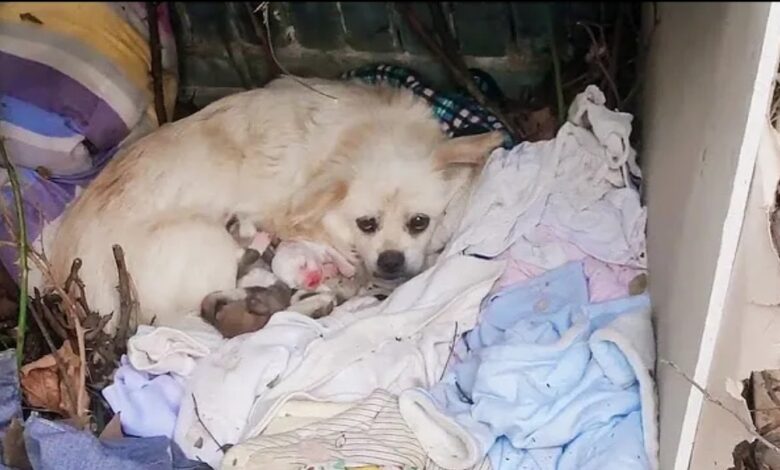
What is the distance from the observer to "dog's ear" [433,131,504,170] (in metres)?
2.13

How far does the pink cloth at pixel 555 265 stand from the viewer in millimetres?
1945

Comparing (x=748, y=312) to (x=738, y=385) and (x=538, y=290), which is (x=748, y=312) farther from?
(x=538, y=290)

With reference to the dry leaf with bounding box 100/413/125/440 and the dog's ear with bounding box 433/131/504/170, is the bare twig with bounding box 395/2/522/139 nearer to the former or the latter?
the dog's ear with bounding box 433/131/504/170

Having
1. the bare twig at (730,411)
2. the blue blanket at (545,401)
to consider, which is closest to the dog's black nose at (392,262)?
the blue blanket at (545,401)

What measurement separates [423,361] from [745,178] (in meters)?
0.70

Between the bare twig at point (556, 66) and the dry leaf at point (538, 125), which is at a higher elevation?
the bare twig at point (556, 66)

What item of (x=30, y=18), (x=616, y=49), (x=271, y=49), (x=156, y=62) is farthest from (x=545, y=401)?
(x=30, y=18)

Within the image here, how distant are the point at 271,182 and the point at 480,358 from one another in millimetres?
549

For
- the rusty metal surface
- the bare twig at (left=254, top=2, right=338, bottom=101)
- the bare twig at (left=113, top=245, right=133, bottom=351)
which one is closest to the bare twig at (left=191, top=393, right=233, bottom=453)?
the bare twig at (left=113, top=245, right=133, bottom=351)

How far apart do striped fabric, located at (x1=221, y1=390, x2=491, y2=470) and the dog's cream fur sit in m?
0.40

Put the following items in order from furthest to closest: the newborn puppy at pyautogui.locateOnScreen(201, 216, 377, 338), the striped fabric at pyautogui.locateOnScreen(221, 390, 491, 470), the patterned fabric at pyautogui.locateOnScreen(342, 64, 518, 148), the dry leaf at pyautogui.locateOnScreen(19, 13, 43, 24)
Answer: the dry leaf at pyautogui.locateOnScreen(19, 13, 43, 24) < the patterned fabric at pyautogui.locateOnScreen(342, 64, 518, 148) < the newborn puppy at pyautogui.locateOnScreen(201, 216, 377, 338) < the striped fabric at pyautogui.locateOnScreen(221, 390, 491, 470)

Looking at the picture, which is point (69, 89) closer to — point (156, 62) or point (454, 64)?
point (156, 62)

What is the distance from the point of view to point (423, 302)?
194cm

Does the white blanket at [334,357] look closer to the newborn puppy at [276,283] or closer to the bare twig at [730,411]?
the newborn puppy at [276,283]
